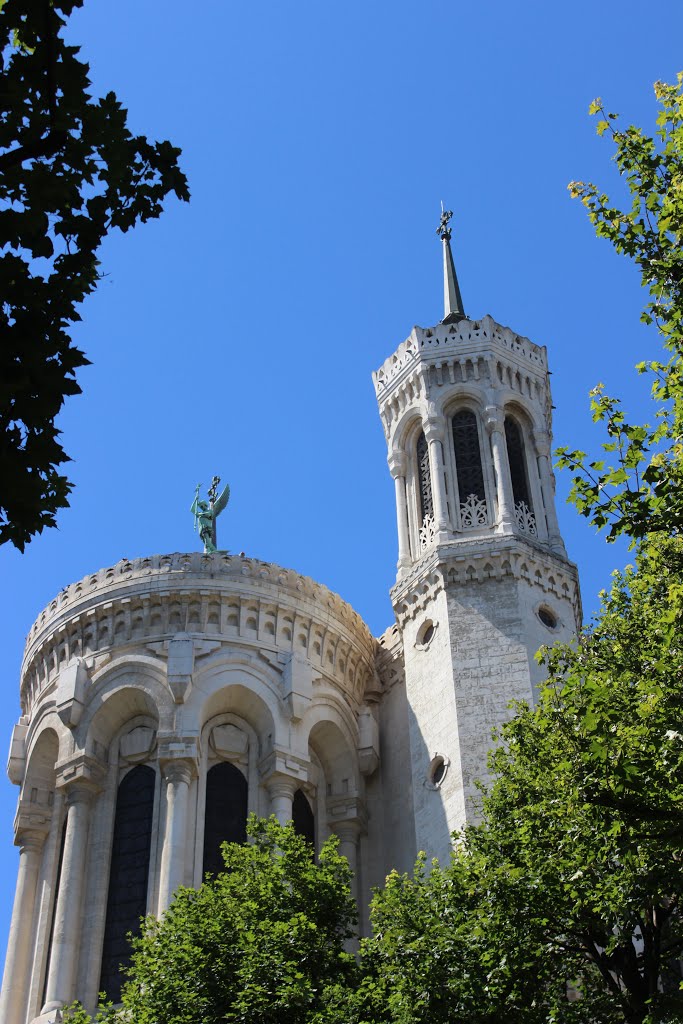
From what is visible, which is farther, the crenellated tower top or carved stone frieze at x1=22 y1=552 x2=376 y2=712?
the crenellated tower top

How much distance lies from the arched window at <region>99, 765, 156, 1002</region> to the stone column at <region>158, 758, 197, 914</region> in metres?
0.91

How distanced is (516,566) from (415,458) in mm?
5691

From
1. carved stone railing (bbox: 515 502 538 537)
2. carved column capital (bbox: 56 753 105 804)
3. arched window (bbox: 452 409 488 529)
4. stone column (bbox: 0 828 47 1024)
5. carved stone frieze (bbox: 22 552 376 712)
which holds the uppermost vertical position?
arched window (bbox: 452 409 488 529)

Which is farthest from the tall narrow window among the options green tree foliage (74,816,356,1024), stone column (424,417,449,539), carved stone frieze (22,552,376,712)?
green tree foliage (74,816,356,1024)

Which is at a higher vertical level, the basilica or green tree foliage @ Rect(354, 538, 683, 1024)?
the basilica

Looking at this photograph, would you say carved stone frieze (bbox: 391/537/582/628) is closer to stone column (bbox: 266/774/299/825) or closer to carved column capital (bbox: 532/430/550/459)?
carved column capital (bbox: 532/430/550/459)

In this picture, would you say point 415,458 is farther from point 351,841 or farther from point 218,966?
point 218,966

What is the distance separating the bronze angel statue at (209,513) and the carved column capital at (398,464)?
17.1 ft

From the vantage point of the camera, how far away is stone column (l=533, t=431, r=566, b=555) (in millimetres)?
36344

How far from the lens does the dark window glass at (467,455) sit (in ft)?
121

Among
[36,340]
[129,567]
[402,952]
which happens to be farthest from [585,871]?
[129,567]

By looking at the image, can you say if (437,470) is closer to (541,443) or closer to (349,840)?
(541,443)

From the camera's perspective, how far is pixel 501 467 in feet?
120

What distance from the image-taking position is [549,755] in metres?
22.0
